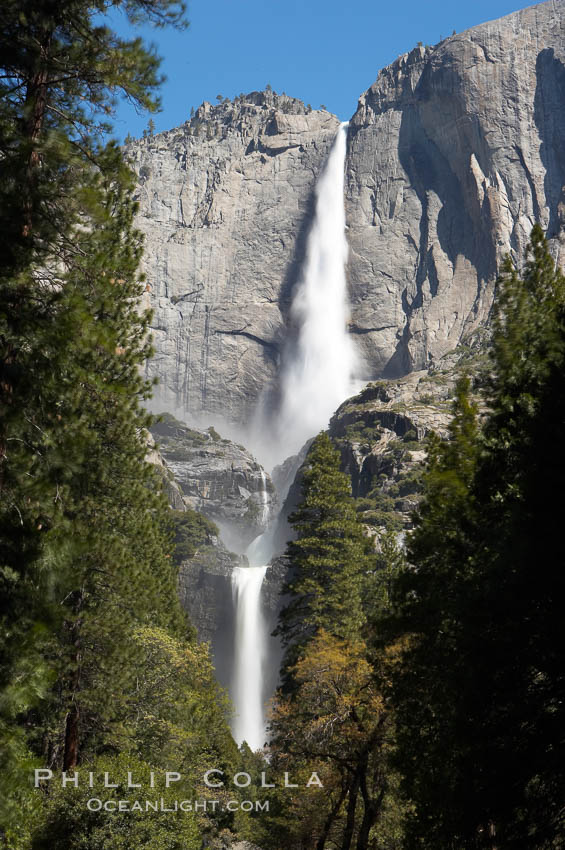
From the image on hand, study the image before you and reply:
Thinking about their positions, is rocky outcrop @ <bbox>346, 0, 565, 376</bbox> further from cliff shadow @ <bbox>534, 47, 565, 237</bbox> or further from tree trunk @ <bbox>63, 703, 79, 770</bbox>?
tree trunk @ <bbox>63, 703, 79, 770</bbox>

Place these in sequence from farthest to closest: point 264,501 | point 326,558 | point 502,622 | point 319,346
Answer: point 319,346 → point 264,501 → point 326,558 → point 502,622

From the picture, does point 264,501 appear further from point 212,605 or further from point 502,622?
point 502,622

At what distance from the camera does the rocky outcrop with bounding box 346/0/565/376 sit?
5659 inches

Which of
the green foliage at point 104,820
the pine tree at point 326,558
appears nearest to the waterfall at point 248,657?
the pine tree at point 326,558

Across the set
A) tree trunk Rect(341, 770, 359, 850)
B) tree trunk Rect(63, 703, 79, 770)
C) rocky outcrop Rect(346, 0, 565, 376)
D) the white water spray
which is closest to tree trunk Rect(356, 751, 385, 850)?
tree trunk Rect(341, 770, 359, 850)

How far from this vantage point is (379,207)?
161375 mm

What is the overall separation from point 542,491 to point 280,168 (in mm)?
172455

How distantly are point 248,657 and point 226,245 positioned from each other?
10712cm

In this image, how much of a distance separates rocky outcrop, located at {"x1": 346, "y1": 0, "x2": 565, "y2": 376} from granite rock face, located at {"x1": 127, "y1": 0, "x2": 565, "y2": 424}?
0.92 feet

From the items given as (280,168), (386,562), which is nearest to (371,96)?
(280,168)

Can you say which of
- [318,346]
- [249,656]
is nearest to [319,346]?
[318,346]

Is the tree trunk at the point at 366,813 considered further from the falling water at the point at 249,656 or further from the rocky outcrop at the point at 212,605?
the rocky outcrop at the point at 212,605

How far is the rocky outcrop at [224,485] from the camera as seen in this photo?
405 ft

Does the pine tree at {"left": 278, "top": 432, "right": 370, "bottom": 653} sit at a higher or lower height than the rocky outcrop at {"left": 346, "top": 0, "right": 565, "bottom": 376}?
lower
